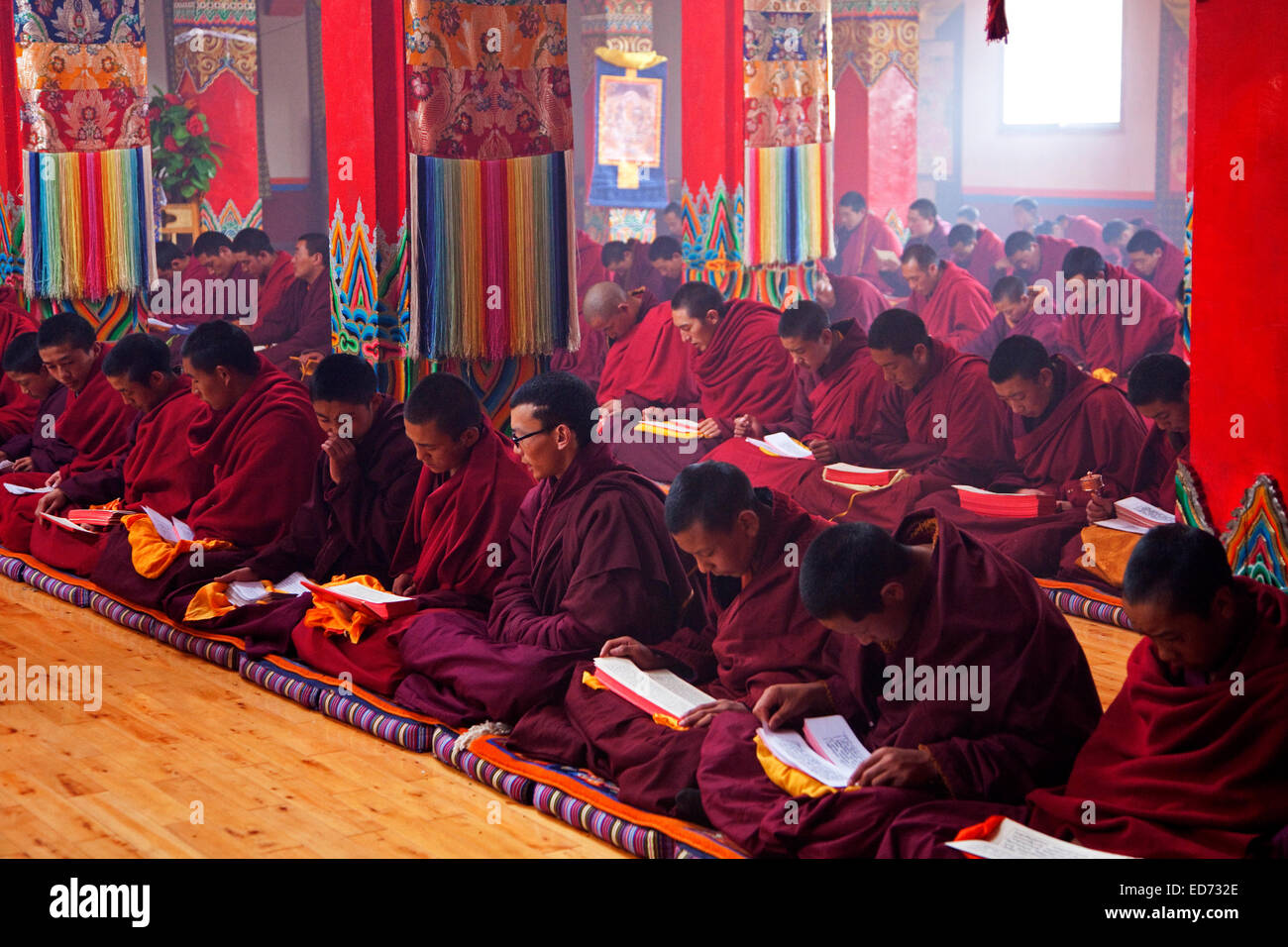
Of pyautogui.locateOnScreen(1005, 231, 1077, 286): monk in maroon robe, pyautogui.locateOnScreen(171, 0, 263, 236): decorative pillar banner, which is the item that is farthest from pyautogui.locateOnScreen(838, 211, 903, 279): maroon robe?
pyautogui.locateOnScreen(171, 0, 263, 236): decorative pillar banner

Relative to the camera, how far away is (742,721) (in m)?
4.11

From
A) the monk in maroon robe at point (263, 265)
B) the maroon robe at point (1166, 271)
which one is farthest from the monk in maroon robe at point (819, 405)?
the monk in maroon robe at point (263, 265)

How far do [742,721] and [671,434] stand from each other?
4738 millimetres

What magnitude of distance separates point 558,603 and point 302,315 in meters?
7.12

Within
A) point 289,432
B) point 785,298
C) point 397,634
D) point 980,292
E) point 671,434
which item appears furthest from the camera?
point 980,292

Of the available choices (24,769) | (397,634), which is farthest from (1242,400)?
(24,769)

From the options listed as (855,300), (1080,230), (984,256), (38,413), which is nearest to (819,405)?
(855,300)

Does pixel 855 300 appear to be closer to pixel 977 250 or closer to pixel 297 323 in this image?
pixel 977 250

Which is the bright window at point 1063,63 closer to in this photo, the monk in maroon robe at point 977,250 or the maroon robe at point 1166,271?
the monk in maroon robe at point 977,250

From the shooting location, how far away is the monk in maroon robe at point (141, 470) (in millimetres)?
6793

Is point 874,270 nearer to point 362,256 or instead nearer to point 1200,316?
point 362,256

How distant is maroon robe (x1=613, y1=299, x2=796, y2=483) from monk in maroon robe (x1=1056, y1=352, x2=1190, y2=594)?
2.40 metres

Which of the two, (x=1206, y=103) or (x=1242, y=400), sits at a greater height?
(x=1206, y=103)

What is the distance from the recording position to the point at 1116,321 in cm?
997
